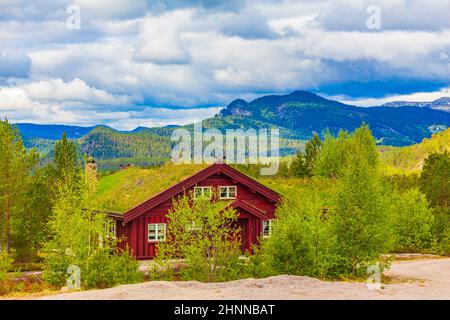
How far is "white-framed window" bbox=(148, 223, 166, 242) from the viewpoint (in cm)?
4638

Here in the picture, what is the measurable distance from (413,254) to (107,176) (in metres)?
28.7

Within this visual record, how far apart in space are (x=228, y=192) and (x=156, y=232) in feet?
21.1

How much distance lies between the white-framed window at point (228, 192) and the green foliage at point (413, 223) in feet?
52.3

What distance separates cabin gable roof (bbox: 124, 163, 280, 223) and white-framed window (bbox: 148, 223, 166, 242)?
60.0 inches

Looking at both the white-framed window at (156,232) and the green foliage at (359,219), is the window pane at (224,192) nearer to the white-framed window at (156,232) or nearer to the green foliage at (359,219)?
the white-framed window at (156,232)

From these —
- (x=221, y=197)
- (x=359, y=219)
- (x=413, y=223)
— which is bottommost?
(x=413, y=223)

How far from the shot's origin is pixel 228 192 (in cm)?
4862

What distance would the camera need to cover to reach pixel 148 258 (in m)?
46.0

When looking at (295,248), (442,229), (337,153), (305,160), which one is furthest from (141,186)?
(305,160)

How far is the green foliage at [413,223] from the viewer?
184ft

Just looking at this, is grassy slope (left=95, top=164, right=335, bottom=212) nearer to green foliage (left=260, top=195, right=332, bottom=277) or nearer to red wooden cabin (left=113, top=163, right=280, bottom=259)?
red wooden cabin (left=113, top=163, right=280, bottom=259)

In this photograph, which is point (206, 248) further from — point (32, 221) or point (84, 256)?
point (32, 221)
